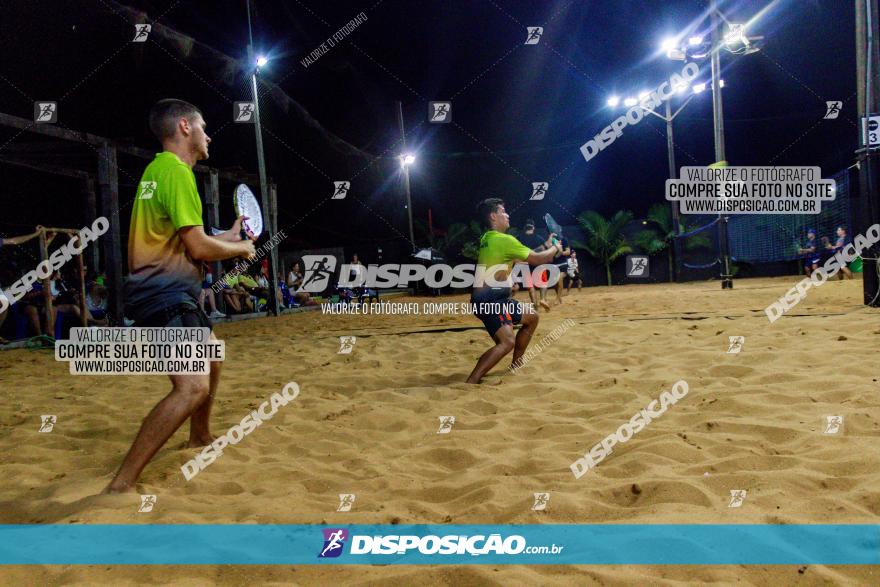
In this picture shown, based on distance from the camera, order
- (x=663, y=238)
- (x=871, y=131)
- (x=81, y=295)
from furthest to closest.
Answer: (x=663, y=238) → (x=81, y=295) → (x=871, y=131)

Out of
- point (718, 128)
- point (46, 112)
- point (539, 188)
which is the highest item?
point (539, 188)

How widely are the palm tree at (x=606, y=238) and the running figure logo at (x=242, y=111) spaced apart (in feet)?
49.1

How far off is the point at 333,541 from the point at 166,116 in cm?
235

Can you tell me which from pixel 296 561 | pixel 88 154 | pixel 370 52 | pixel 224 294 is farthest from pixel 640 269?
pixel 296 561

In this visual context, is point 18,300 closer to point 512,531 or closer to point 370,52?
point 512,531

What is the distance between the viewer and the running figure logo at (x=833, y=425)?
2945 millimetres

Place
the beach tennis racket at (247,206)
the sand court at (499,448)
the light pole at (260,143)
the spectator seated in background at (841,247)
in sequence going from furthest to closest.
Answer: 1. the spectator seated in background at (841,247)
2. the beach tennis racket at (247,206)
3. the light pole at (260,143)
4. the sand court at (499,448)

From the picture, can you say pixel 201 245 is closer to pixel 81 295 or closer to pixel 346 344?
pixel 346 344

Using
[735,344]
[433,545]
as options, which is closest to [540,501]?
[433,545]

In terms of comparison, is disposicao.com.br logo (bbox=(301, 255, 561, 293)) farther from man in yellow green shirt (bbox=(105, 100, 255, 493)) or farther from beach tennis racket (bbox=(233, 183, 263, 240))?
man in yellow green shirt (bbox=(105, 100, 255, 493))

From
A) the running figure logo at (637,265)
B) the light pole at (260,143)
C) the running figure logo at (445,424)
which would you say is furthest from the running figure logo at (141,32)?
the running figure logo at (637,265)

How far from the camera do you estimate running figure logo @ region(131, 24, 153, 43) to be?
9906 mm

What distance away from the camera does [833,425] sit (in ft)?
9.89

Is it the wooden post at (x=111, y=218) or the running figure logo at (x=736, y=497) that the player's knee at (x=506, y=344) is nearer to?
the running figure logo at (x=736, y=497)
